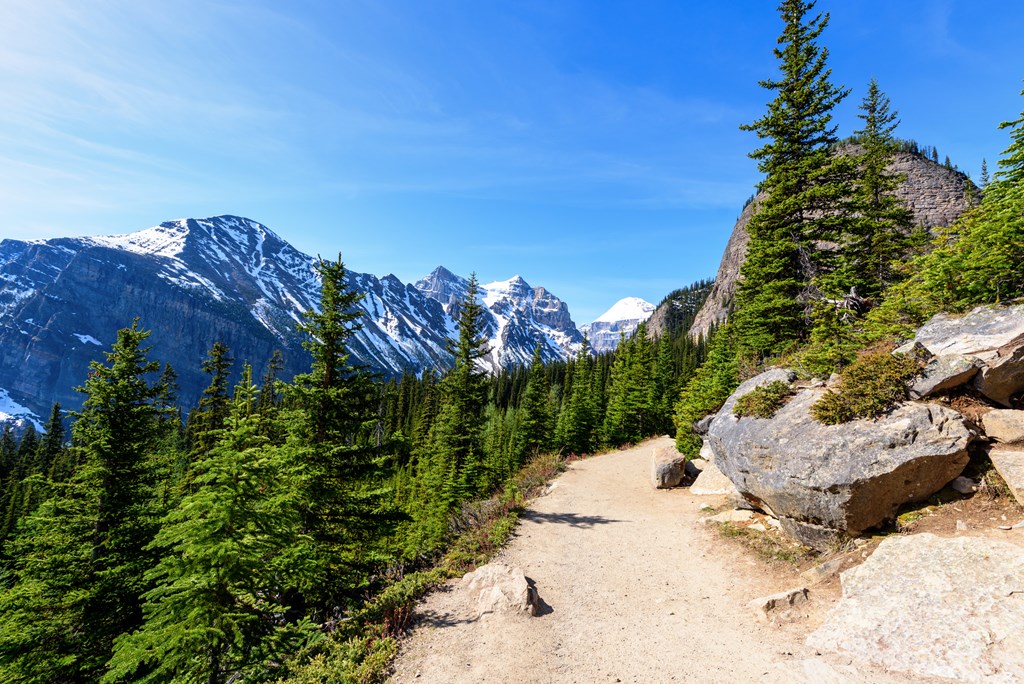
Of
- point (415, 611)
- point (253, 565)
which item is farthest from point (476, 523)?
point (253, 565)

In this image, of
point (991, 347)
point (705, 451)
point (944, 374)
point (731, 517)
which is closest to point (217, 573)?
point (731, 517)

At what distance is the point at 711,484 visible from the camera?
1736 centimetres

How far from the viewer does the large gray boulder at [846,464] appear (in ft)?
28.0

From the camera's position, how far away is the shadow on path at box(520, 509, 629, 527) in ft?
53.1

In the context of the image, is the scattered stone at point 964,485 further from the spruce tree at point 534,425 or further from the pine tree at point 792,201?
the spruce tree at point 534,425

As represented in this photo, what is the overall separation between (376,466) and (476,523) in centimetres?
491

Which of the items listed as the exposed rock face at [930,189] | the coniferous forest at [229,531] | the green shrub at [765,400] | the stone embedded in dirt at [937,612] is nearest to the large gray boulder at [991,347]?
the green shrub at [765,400]

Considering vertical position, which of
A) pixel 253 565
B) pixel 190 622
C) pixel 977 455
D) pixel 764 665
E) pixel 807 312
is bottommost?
pixel 764 665

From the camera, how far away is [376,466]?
44.3 ft

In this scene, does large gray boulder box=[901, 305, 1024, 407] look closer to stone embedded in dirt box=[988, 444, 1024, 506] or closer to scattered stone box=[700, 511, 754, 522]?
stone embedded in dirt box=[988, 444, 1024, 506]

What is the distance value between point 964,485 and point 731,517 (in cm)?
626

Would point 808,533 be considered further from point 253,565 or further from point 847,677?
point 253,565

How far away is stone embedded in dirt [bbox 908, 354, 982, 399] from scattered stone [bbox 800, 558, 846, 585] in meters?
4.15

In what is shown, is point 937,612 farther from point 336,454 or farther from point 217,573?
point 336,454
